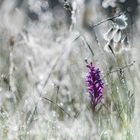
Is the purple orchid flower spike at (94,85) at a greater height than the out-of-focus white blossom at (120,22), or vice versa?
the out-of-focus white blossom at (120,22)

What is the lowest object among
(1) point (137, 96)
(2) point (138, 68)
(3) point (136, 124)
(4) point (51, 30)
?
(3) point (136, 124)

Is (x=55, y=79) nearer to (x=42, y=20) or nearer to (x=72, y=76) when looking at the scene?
(x=72, y=76)

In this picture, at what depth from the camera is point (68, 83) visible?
8.17 feet

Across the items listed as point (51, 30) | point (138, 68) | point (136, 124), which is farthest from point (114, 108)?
point (51, 30)

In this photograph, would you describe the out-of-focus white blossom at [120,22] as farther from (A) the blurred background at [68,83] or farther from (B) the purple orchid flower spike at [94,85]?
(B) the purple orchid flower spike at [94,85]

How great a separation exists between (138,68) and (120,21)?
21 centimetres

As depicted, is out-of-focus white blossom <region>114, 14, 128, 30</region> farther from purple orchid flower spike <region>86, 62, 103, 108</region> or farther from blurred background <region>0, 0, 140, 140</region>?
purple orchid flower spike <region>86, 62, 103, 108</region>

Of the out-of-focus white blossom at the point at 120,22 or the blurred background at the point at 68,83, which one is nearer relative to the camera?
the blurred background at the point at 68,83

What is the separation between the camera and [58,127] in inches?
77.0

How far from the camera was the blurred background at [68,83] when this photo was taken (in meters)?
1.96

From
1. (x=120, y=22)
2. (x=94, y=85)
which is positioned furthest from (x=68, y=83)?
(x=94, y=85)

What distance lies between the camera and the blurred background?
6.43 ft

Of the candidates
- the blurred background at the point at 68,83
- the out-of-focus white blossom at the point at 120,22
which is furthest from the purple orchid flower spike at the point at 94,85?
the out-of-focus white blossom at the point at 120,22

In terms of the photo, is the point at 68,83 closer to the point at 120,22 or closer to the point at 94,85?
the point at 120,22
